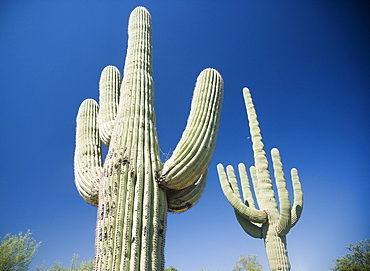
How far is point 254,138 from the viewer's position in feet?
27.6

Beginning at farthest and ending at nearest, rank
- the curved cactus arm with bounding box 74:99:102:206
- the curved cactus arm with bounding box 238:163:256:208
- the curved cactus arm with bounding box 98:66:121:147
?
the curved cactus arm with bounding box 238:163:256:208, the curved cactus arm with bounding box 98:66:121:147, the curved cactus arm with bounding box 74:99:102:206

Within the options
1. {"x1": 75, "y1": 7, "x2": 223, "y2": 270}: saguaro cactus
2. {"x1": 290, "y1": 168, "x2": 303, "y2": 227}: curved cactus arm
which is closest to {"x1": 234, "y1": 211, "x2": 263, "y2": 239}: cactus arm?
{"x1": 290, "y1": 168, "x2": 303, "y2": 227}: curved cactus arm

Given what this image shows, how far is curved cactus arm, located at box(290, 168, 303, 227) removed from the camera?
7121mm

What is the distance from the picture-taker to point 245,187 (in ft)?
28.9

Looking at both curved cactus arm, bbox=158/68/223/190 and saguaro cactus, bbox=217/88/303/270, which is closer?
curved cactus arm, bbox=158/68/223/190

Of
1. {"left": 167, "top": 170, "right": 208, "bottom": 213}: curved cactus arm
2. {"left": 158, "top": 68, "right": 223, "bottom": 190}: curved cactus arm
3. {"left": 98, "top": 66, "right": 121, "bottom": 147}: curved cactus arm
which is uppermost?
{"left": 98, "top": 66, "right": 121, "bottom": 147}: curved cactus arm

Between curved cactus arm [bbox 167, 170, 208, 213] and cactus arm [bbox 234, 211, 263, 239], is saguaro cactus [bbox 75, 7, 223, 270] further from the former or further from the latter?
cactus arm [bbox 234, 211, 263, 239]

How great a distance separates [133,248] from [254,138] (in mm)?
6479

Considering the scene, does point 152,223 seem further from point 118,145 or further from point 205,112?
point 205,112

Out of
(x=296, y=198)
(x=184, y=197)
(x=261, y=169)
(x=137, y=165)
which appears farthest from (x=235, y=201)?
(x=137, y=165)

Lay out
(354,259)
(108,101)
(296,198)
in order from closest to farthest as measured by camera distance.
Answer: (108,101)
(296,198)
(354,259)

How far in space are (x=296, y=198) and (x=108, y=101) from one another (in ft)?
19.4

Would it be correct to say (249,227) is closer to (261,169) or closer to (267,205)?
(267,205)

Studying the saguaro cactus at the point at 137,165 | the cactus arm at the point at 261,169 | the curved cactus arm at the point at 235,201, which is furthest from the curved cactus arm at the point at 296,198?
the saguaro cactus at the point at 137,165
